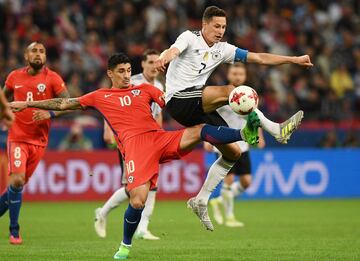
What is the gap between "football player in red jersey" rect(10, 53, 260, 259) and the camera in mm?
10375

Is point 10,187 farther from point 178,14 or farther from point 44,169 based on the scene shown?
point 178,14

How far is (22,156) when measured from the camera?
12695 mm

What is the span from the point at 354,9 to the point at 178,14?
6.28 m

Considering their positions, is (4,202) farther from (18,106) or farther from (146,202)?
(18,106)

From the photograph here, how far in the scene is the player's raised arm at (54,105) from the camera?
1081 cm

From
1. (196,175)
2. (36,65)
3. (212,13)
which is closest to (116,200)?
(36,65)

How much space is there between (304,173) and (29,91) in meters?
10.8

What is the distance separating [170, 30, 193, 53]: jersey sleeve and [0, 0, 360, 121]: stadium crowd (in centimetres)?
1100

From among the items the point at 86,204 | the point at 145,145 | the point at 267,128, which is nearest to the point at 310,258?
the point at 267,128

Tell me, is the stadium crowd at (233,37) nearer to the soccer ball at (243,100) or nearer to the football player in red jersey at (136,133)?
the football player in red jersey at (136,133)

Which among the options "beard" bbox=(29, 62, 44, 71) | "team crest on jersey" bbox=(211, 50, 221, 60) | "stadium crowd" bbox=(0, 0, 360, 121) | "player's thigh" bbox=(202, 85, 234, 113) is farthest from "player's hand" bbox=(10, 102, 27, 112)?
"stadium crowd" bbox=(0, 0, 360, 121)

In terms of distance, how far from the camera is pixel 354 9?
93.9ft

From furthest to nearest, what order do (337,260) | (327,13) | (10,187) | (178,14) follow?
1. (327,13)
2. (178,14)
3. (10,187)
4. (337,260)

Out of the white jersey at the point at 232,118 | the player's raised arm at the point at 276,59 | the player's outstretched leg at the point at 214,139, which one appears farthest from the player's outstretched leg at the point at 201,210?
the white jersey at the point at 232,118
